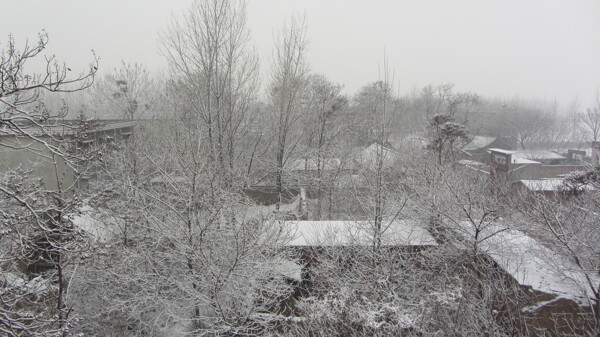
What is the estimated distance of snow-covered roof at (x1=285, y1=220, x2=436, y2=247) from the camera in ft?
32.7

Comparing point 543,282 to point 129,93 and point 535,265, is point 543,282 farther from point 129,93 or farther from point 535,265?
point 129,93

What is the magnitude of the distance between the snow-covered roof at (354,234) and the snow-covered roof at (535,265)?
4.67 ft

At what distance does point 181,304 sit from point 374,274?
4.76 meters

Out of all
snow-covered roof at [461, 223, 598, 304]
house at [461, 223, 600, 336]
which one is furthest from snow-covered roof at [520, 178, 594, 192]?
house at [461, 223, 600, 336]

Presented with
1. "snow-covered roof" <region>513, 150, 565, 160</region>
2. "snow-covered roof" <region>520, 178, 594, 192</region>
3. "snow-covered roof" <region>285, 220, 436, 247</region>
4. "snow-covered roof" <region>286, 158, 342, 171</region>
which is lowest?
"snow-covered roof" <region>513, 150, 565, 160</region>

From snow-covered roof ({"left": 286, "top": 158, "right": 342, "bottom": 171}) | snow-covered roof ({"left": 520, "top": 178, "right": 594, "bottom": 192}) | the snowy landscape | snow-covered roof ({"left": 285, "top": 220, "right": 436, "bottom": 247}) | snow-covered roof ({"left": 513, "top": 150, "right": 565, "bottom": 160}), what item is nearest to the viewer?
the snowy landscape

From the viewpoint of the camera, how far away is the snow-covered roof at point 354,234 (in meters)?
9.97

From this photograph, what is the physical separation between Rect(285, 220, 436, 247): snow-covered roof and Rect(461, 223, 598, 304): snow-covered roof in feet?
4.67

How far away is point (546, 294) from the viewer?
26.6 feet

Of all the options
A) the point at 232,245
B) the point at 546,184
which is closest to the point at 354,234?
the point at 232,245

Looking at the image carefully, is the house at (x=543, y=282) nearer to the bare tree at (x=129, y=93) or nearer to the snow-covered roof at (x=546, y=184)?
the snow-covered roof at (x=546, y=184)

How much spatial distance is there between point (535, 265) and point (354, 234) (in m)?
4.71

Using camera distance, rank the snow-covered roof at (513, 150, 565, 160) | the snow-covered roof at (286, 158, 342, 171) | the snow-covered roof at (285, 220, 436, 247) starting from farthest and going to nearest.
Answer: the snow-covered roof at (513, 150, 565, 160)
the snow-covered roof at (286, 158, 342, 171)
the snow-covered roof at (285, 220, 436, 247)

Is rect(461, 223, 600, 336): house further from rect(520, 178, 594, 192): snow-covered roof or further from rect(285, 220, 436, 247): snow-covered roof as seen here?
rect(520, 178, 594, 192): snow-covered roof
